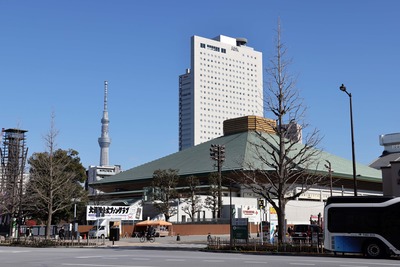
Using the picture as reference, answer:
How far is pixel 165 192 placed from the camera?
75375 mm

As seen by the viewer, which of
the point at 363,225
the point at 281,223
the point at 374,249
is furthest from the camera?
the point at 281,223

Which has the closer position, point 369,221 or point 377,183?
point 369,221

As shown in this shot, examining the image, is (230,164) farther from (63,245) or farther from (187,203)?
(63,245)

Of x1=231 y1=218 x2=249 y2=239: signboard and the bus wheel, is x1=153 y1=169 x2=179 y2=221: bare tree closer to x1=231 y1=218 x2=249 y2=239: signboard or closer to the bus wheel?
x1=231 y1=218 x2=249 y2=239: signboard

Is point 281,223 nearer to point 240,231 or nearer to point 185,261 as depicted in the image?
point 240,231

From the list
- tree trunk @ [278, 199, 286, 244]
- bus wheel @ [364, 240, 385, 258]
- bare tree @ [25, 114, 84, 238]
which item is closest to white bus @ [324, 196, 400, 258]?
bus wheel @ [364, 240, 385, 258]

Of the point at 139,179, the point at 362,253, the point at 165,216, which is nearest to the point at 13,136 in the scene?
the point at 139,179

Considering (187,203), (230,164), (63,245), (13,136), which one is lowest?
(63,245)

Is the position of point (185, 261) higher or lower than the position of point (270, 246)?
lower

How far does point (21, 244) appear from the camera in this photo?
4469 centimetres

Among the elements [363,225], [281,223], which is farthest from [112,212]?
[363,225]

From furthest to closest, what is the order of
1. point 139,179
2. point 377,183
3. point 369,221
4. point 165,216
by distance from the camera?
point 377,183, point 139,179, point 165,216, point 369,221

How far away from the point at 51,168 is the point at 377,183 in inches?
3116

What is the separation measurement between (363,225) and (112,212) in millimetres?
38628
